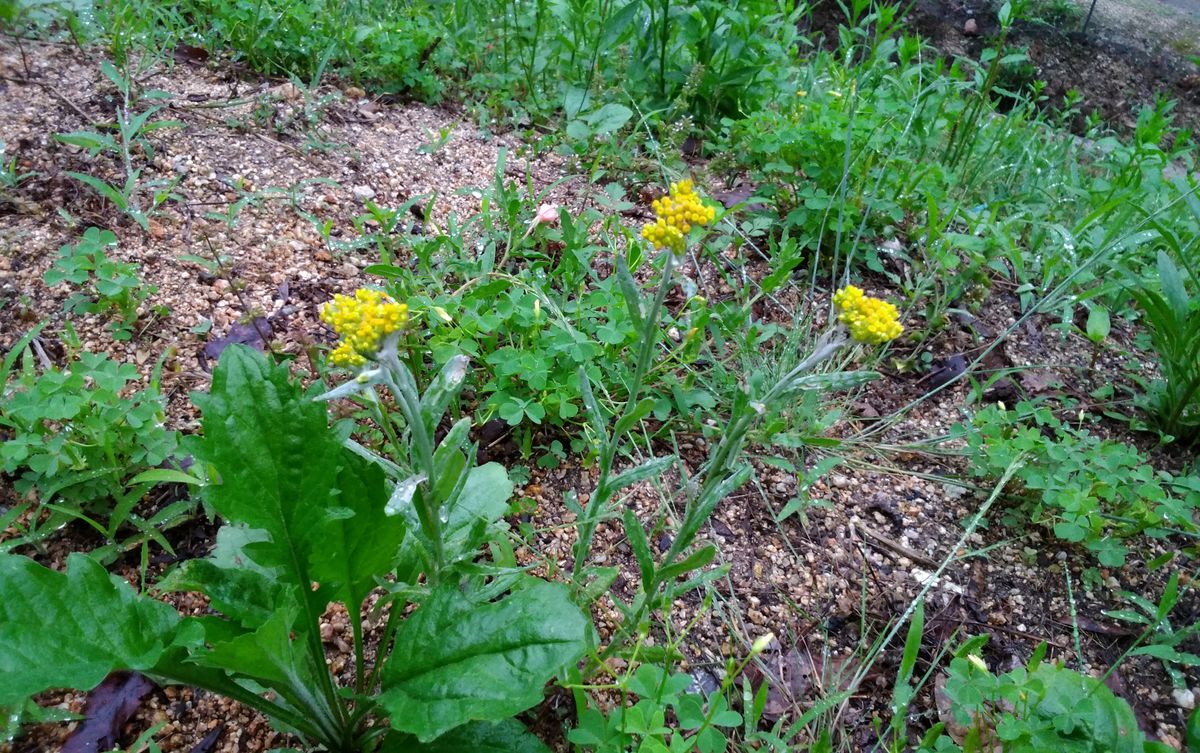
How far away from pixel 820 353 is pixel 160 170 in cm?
239

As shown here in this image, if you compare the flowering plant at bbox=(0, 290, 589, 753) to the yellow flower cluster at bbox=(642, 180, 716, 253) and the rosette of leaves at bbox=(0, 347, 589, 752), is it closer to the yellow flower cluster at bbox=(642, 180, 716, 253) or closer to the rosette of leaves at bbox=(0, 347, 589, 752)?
the rosette of leaves at bbox=(0, 347, 589, 752)

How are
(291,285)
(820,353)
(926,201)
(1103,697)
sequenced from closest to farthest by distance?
1. (820,353)
2. (1103,697)
3. (291,285)
4. (926,201)

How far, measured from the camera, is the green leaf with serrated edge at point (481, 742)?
4.46ft

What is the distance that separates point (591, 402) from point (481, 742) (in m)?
0.64

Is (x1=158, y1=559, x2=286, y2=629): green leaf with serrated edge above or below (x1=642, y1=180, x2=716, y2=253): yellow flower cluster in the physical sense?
below

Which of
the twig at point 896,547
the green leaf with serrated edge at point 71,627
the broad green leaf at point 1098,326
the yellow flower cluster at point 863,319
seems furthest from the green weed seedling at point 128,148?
the broad green leaf at point 1098,326

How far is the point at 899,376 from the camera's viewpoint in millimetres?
2564

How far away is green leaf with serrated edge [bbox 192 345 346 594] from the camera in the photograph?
4.44ft

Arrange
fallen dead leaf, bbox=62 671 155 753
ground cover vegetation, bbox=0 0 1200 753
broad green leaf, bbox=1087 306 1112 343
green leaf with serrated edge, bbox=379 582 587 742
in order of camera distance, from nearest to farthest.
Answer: green leaf with serrated edge, bbox=379 582 587 742, ground cover vegetation, bbox=0 0 1200 753, fallen dead leaf, bbox=62 671 155 753, broad green leaf, bbox=1087 306 1112 343

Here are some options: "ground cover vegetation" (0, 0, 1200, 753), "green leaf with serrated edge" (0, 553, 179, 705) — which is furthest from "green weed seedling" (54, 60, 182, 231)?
"green leaf with serrated edge" (0, 553, 179, 705)

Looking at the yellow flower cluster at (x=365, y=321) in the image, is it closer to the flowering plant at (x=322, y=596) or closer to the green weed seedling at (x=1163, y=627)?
the flowering plant at (x=322, y=596)

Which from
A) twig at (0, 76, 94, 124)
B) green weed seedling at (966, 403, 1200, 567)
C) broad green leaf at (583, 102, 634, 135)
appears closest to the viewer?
green weed seedling at (966, 403, 1200, 567)

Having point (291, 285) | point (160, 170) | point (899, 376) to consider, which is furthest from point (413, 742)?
point (160, 170)

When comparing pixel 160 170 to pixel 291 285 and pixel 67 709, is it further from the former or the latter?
pixel 67 709
